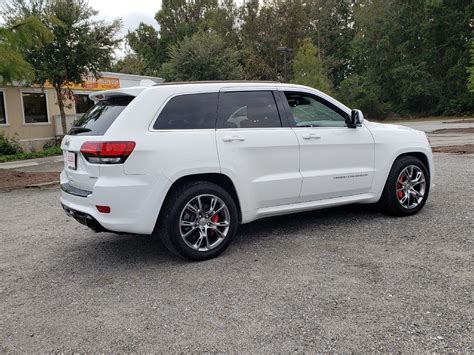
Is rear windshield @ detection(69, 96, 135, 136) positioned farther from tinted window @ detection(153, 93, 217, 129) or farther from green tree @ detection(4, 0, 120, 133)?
green tree @ detection(4, 0, 120, 133)

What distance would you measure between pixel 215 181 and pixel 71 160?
4.91 ft

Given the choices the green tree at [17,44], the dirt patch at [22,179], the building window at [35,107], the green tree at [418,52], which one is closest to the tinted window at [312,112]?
the dirt patch at [22,179]

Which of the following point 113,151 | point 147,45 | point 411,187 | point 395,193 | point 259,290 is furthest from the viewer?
point 147,45

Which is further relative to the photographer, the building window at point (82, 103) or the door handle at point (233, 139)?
the building window at point (82, 103)

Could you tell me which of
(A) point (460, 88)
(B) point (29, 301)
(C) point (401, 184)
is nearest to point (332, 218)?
(C) point (401, 184)

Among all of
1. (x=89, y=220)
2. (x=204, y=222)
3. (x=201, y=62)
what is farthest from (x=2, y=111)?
(x=204, y=222)

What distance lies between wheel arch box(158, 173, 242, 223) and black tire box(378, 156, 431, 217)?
2.15m

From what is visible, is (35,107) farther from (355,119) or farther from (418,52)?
Result: (418,52)

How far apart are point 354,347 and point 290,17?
4486 cm

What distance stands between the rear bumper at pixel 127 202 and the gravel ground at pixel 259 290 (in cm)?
50

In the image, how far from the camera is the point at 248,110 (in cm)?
484

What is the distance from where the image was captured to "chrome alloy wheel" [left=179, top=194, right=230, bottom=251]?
172 inches

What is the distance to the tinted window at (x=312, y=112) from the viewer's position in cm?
514

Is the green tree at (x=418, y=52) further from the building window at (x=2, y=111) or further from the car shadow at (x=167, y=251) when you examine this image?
the car shadow at (x=167, y=251)
